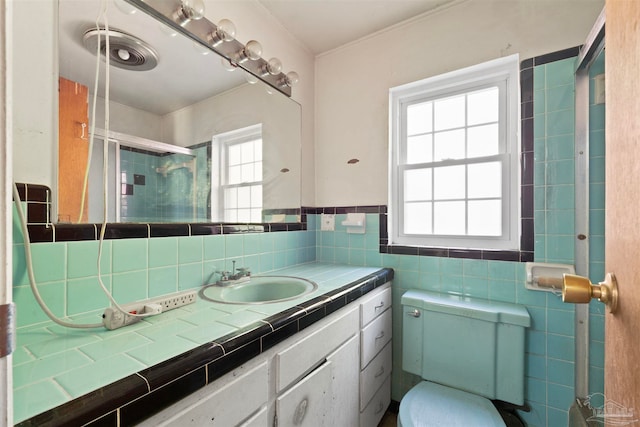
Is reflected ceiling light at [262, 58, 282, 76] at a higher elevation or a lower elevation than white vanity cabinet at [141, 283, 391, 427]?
higher

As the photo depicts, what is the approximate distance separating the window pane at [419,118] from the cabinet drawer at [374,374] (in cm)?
143

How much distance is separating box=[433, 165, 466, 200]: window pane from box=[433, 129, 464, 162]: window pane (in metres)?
0.08

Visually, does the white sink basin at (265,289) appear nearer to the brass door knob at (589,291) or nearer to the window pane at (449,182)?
the brass door knob at (589,291)

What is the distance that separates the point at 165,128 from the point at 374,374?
5.37ft

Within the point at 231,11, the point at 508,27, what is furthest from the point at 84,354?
the point at 508,27

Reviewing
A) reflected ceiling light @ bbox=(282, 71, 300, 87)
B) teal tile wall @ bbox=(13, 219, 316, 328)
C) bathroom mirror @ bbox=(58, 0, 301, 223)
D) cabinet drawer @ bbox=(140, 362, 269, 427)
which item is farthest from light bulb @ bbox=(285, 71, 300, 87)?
cabinet drawer @ bbox=(140, 362, 269, 427)

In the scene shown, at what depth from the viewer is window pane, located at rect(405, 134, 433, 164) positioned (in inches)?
69.1

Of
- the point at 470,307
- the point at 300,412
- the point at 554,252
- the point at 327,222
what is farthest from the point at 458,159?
the point at 300,412

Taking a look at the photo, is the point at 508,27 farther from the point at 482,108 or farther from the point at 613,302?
the point at 613,302

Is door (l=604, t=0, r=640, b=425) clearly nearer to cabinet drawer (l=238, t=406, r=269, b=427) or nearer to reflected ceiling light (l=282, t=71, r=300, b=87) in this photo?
cabinet drawer (l=238, t=406, r=269, b=427)

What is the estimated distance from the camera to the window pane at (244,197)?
1.51 meters

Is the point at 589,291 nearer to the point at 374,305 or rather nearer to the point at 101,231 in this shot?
the point at 374,305

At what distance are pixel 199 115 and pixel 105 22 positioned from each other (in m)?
0.44

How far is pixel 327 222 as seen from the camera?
2.02 m
